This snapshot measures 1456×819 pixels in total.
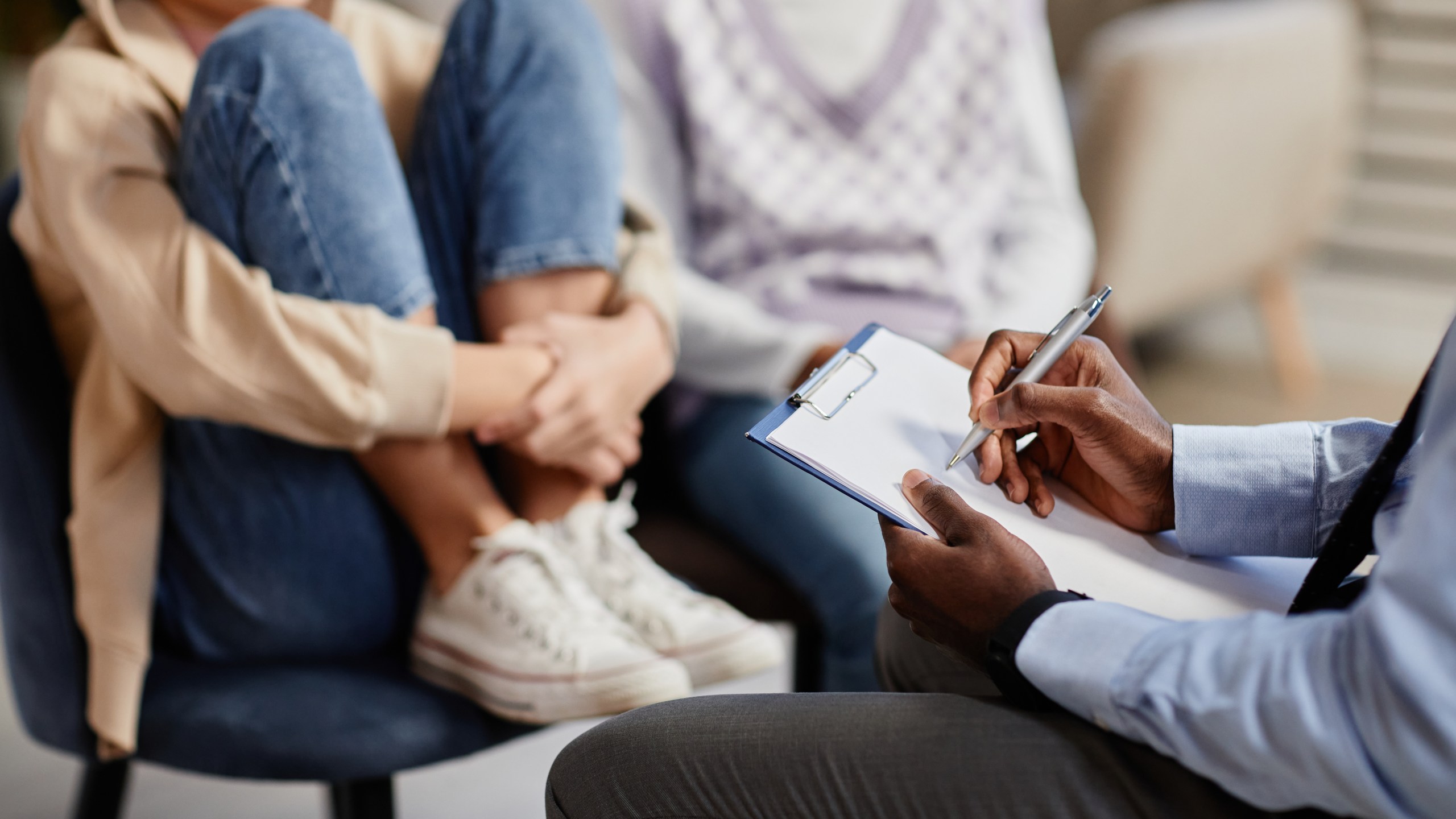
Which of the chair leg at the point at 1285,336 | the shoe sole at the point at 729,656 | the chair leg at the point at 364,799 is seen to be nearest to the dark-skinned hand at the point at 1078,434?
the shoe sole at the point at 729,656

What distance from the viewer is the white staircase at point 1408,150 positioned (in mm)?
2199

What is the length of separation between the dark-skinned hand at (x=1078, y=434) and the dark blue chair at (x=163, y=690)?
0.40 m

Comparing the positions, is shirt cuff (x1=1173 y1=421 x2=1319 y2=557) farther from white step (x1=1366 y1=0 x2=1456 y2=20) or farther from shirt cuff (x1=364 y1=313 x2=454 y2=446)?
white step (x1=1366 y1=0 x2=1456 y2=20)

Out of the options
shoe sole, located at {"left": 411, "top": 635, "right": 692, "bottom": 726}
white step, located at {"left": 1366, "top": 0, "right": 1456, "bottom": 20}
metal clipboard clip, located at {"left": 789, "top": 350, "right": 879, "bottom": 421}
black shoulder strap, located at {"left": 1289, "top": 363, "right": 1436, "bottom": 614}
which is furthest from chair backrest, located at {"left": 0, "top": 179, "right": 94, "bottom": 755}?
white step, located at {"left": 1366, "top": 0, "right": 1456, "bottom": 20}

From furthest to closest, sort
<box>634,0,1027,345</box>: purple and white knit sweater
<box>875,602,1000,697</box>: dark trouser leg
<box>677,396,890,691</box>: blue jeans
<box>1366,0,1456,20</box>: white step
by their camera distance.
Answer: <box>1366,0,1456,20</box>: white step → <box>634,0,1027,345</box>: purple and white knit sweater → <box>677,396,890,691</box>: blue jeans → <box>875,602,1000,697</box>: dark trouser leg

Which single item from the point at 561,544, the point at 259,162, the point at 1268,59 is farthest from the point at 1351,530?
the point at 1268,59

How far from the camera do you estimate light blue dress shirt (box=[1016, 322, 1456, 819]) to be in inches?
15.0

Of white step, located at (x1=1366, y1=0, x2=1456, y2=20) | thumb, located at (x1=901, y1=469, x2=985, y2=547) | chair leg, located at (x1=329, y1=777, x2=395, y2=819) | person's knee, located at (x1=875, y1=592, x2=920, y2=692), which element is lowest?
chair leg, located at (x1=329, y1=777, x2=395, y2=819)

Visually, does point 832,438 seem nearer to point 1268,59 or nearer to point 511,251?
point 511,251

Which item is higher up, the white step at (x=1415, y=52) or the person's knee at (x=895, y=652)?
the white step at (x=1415, y=52)

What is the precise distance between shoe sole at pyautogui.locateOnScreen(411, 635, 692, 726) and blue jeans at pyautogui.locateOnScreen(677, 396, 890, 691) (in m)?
0.17

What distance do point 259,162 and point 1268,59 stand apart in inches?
62.6

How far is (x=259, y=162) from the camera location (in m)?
0.70

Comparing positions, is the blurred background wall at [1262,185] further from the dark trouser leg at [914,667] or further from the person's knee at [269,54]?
the person's knee at [269,54]
